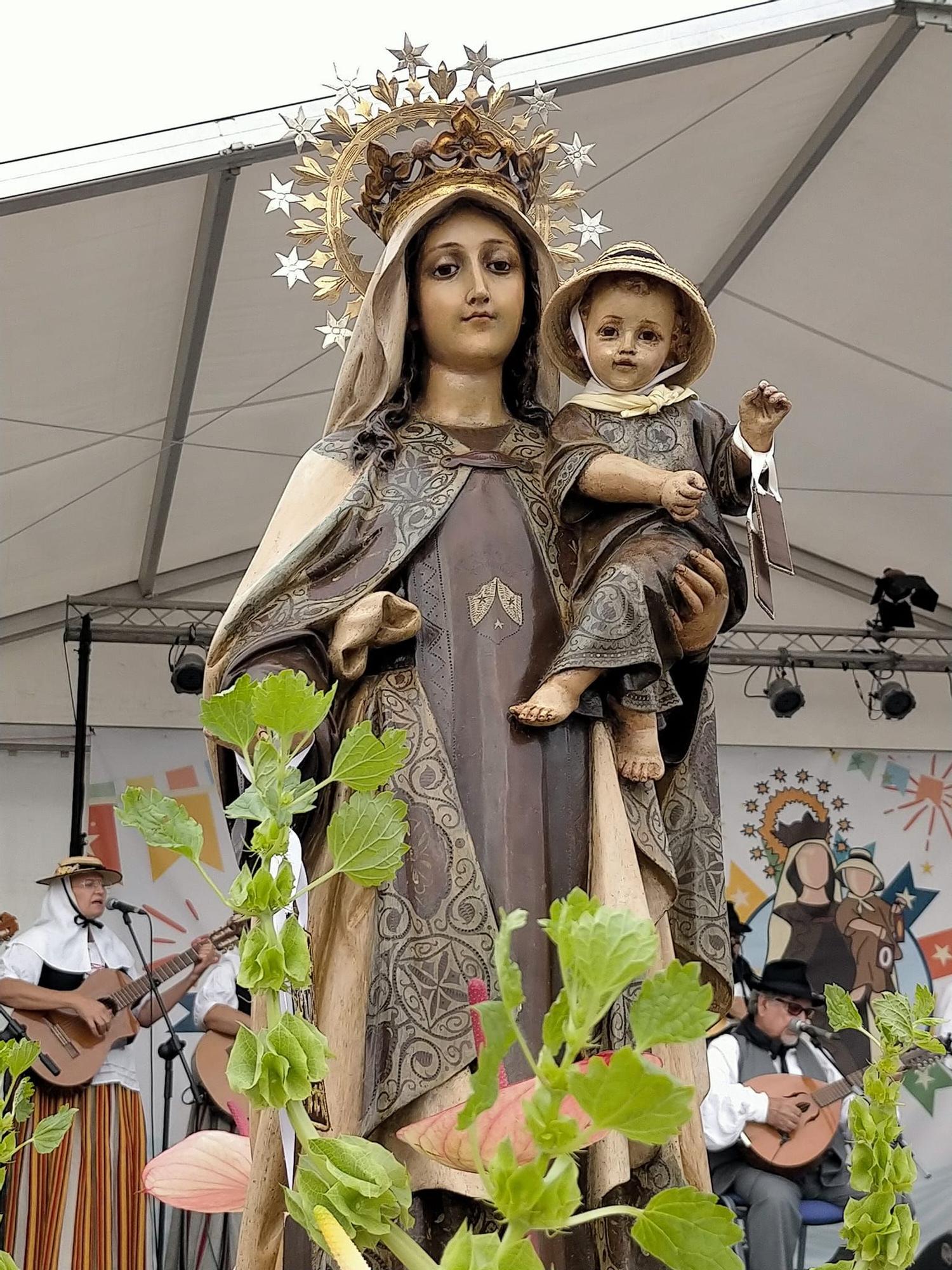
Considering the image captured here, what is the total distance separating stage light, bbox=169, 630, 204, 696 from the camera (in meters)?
7.74

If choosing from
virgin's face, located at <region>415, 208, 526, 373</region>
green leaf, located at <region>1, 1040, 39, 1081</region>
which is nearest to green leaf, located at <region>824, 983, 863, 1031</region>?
green leaf, located at <region>1, 1040, 39, 1081</region>

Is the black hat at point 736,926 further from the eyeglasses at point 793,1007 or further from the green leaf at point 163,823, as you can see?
the green leaf at point 163,823

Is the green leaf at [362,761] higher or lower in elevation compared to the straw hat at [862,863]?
lower

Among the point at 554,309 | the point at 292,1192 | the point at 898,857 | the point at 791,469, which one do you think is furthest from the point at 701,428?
the point at 898,857

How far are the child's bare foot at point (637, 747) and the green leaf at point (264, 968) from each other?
4.43 feet

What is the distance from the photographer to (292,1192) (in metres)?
0.79

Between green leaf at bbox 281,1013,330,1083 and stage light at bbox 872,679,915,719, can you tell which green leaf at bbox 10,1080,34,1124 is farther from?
stage light at bbox 872,679,915,719

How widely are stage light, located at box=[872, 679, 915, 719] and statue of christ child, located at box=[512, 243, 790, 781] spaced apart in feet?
20.3

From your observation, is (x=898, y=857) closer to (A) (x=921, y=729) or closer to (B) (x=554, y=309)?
(A) (x=921, y=729)

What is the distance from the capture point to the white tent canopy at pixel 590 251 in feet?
17.1

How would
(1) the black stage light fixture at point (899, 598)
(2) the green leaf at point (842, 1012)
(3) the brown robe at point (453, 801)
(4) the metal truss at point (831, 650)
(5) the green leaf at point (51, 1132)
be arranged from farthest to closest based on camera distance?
1. (4) the metal truss at point (831, 650)
2. (1) the black stage light fixture at point (899, 598)
3. (3) the brown robe at point (453, 801)
4. (5) the green leaf at point (51, 1132)
5. (2) the green leaf at point (842, 1012)

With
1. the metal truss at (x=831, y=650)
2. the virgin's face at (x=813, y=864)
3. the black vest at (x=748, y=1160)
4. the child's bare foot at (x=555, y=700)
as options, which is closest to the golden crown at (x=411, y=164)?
the child's bare foot at (x=555, y=700)

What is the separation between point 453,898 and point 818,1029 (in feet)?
16.6

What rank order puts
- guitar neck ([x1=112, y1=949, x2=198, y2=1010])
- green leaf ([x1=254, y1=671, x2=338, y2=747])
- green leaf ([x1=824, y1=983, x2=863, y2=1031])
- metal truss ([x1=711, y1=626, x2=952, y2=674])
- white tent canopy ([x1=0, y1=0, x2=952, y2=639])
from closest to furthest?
green leaf ([x1=254, y1=671, x2=338, y2=747])
green leaf ([x1=824, y1=983, x2=863, y2=1031])
white tent canopy ([x1=0, y1=0, x2=952, y2=639])
guitar neck ([x1=112, y1=949, x2=198, y2=1010])
metal truss ([x1=711, y1=626, x2=952, y2=674])
